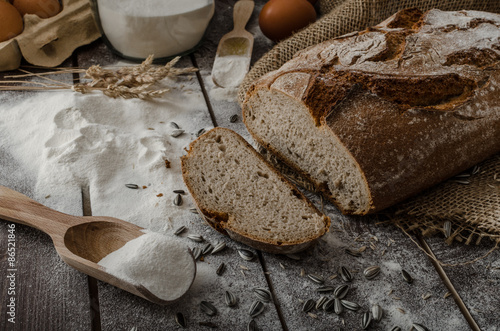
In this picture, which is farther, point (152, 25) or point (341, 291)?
point (152, 25)

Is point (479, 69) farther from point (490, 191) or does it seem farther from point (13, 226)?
point (13, 226)

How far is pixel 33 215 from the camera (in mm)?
1841

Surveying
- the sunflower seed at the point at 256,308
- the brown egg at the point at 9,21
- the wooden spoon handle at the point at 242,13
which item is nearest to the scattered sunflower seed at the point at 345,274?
the sunflower seed at the point at 256,308

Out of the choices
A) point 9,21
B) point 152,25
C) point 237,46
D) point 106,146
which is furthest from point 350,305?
point 9,21

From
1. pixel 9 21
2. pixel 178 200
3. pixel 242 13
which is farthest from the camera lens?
pixel 242 13

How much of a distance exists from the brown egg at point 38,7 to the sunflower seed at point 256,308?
2.29m

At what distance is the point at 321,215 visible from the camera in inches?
76.5

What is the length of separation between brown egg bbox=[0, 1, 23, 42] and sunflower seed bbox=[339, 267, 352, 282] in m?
2.30

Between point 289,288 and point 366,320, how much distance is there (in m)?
0.29

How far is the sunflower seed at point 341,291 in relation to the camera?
176cm

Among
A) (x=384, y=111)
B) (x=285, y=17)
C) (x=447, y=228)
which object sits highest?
(x=384, y=111)

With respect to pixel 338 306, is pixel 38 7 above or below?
above

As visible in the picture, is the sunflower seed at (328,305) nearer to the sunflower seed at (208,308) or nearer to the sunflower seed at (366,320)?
the sunflower seed at (366,320)

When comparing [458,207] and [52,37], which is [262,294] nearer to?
[458,207]
